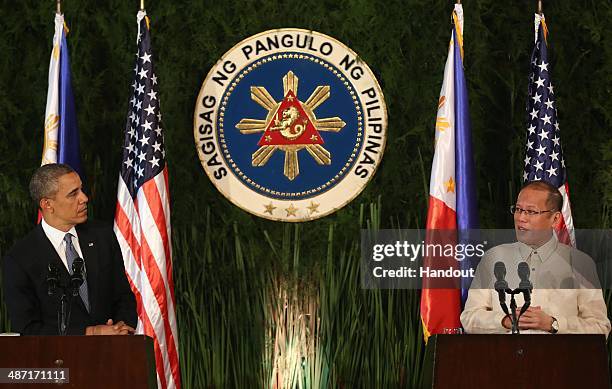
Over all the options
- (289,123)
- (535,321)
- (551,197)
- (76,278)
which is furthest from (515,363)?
(289,123)

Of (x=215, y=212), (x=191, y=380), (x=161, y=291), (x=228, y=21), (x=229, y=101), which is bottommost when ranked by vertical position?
(x=191, y=380)

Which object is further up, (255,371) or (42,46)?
(42,46)

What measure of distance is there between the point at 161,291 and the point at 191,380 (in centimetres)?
63

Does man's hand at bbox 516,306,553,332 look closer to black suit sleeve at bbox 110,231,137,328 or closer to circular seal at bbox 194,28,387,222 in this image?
black suit sleeve at bbox 110,231,137,328

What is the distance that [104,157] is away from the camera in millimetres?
5180

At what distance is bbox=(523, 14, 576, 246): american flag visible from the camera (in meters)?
4.70

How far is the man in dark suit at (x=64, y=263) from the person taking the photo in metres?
3.40

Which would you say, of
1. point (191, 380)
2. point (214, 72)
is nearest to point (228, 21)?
point (214, 72)

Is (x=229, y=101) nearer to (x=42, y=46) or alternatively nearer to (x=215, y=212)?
(x=215, y=212)

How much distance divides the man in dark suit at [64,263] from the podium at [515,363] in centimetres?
129

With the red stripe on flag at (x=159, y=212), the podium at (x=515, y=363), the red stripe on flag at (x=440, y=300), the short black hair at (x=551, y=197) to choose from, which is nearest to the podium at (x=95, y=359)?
the podium at (x=515, y=363)

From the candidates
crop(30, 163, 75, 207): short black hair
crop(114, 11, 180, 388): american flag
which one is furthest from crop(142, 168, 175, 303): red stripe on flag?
crop(30, 163, 75, 207): short black hair

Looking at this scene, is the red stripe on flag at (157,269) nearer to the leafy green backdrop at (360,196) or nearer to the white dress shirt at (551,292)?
the leafy green backdrop at (360,196)

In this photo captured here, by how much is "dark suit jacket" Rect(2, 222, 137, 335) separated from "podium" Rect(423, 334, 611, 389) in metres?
1.38
